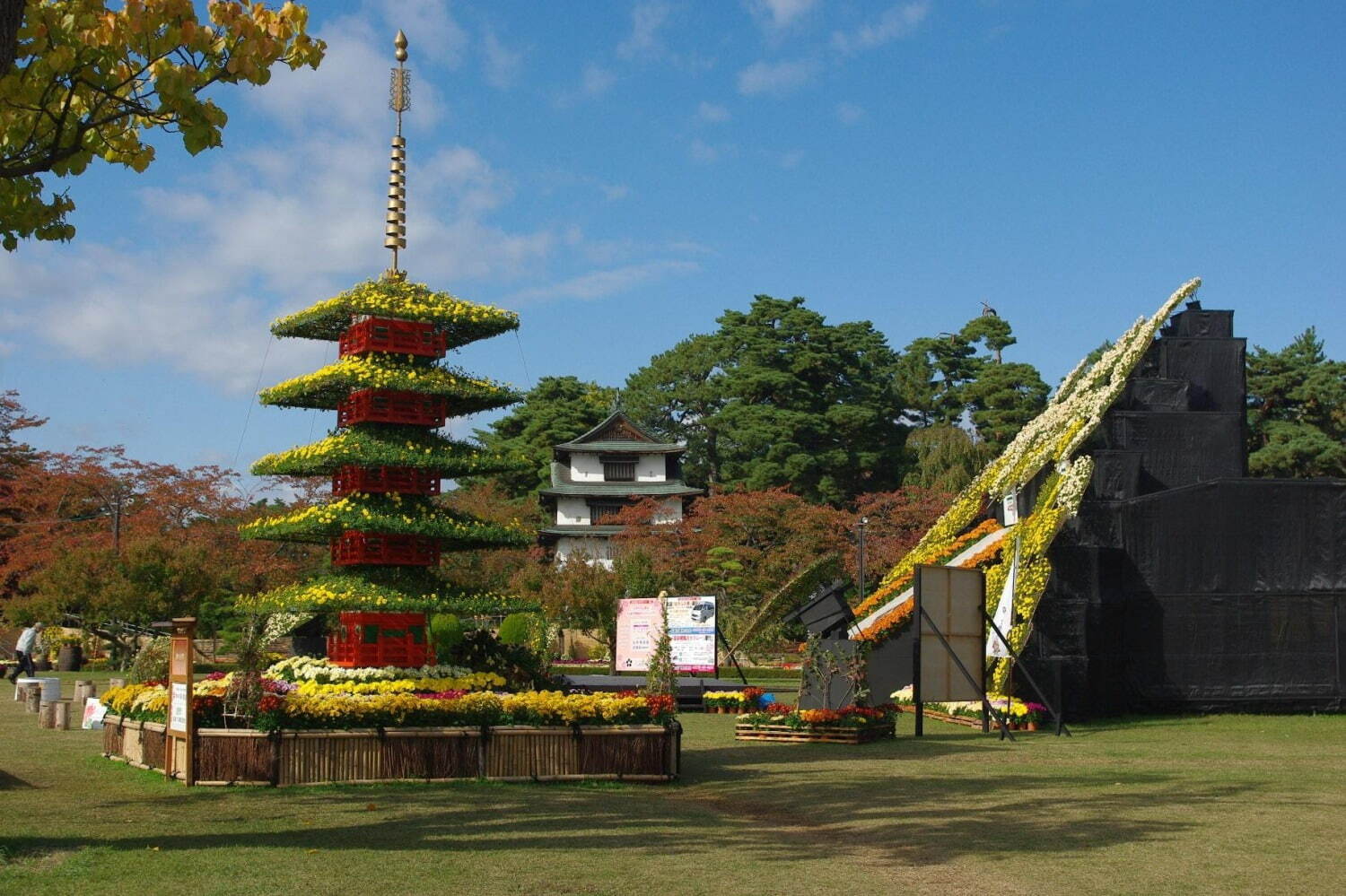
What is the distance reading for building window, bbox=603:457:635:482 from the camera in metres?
69.9

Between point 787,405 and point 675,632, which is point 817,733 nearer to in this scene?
point 675,632

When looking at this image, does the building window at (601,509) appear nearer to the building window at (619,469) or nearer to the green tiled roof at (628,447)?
the building window at (619,469)

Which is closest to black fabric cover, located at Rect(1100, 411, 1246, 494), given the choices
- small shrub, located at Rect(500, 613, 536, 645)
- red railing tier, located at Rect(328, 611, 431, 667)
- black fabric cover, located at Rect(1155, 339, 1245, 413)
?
black fabric cover, located at Rect(1155, 339, 1245, 413)

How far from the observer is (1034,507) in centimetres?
3039

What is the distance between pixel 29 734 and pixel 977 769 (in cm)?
1461

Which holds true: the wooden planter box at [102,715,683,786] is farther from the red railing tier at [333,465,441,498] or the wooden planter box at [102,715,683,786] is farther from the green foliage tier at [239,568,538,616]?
the red railing tier at [333,465,441,498]

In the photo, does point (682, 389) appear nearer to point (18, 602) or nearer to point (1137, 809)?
point (18, 602)

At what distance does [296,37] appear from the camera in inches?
445

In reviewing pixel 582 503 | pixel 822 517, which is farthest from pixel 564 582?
pixel 582 503

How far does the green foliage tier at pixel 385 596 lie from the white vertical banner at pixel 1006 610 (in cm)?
1001

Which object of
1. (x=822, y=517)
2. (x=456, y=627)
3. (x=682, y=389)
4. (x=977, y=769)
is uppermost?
(x=682, y=389)

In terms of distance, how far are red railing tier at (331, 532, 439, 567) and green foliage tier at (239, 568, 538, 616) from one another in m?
0.21

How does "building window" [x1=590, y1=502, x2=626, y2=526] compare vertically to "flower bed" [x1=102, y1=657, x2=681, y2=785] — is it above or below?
above

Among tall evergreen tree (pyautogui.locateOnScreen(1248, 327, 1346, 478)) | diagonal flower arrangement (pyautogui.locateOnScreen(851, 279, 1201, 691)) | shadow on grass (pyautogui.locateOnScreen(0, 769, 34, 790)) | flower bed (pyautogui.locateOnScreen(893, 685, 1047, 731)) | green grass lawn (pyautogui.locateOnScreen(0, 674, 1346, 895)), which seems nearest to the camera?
green grass lawn (pyautogui.locateOnScreen(0, 674, 1346, 895))
